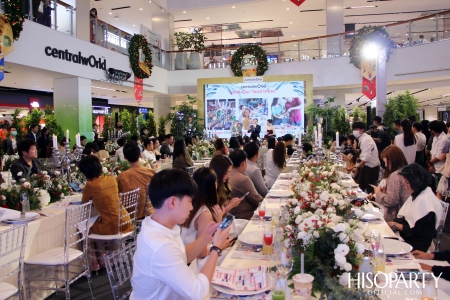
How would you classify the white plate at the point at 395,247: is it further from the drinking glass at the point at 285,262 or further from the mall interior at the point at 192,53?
the mall interior at the point at 192,53

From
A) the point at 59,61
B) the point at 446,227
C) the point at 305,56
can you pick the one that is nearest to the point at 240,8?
the point at 305,56

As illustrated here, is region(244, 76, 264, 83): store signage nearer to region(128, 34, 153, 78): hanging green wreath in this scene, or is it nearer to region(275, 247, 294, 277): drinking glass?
region(128, 34, 153, 78): hanging green wreath

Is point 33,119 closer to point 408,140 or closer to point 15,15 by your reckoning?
point 15,15

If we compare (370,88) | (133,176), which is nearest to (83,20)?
(133,176)

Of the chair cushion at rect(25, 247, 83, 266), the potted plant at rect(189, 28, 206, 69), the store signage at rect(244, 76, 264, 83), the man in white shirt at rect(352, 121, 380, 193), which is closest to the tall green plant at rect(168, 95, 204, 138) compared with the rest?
the potted plant at rect(189, 28, 206, 69)

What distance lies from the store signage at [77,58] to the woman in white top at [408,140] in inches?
306

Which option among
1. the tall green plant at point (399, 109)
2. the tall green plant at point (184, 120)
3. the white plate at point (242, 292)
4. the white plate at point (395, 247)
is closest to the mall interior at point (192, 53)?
the tall green plant at point (399, 109)

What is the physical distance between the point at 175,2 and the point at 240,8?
2665 mm

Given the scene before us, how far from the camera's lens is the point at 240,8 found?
56.2 feet

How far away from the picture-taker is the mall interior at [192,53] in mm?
10453

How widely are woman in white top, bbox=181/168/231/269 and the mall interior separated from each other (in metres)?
7.11

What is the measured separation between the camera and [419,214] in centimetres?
317

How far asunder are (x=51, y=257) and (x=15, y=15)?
647 centimetres

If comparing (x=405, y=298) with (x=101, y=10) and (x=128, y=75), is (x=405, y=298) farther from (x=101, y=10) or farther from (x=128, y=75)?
(x=101, y=10)
